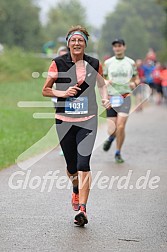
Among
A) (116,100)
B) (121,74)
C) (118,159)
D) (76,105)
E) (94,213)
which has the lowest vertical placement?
(118,159)

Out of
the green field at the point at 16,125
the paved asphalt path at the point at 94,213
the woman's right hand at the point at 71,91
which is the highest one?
the woman's right hand at the point at 71,91

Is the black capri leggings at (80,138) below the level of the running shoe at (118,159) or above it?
above

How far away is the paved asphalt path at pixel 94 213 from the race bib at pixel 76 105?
3.67 feet

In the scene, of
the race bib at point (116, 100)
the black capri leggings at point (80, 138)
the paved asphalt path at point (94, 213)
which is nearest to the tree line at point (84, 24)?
the race bib at point (116, 100)

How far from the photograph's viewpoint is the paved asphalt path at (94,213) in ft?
22.9

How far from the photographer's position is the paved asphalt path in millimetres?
6984

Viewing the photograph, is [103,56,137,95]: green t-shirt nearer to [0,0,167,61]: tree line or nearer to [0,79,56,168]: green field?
[0,79,56,168]: green field

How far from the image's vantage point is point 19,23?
5828 cm

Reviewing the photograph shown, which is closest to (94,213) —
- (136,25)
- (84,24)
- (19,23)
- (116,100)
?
(116,100)

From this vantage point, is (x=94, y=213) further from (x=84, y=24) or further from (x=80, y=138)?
(x=84, y=24)

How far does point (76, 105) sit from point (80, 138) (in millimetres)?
350

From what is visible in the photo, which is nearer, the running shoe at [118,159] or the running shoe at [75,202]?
the running shoe at [75,202]

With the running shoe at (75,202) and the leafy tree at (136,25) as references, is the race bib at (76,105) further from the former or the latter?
the leafy tree at (136,25)

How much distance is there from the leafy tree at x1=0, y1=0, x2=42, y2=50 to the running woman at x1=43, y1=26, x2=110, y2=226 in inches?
1641
